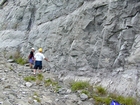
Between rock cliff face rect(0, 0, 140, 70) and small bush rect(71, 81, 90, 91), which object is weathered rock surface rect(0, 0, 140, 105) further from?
small bush rect(71, 81, 90, 91)

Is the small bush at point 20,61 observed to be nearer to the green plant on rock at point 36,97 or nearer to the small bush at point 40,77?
the small bush at point 40,77

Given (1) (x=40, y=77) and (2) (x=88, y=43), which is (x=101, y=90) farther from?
(1) (x=40, y=77)

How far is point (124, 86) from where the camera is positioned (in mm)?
12734

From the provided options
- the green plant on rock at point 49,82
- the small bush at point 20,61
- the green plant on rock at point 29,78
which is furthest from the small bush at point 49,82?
the small bush at point 20,61

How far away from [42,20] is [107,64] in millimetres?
9209

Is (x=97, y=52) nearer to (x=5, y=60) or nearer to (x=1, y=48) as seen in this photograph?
(x=5, y=60)

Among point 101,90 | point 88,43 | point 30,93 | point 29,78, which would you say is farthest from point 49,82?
point 88,43

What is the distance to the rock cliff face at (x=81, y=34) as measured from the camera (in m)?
14.4

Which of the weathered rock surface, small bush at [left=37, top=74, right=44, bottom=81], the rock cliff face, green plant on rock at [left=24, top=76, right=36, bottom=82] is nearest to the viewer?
the weathered rock surface

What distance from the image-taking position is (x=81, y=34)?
54.5 feet

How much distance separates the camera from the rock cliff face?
14.4 meters

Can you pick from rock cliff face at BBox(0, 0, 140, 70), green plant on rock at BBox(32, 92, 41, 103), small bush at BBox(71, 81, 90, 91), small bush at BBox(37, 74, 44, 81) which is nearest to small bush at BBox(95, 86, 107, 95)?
small bush at BBox(71, 81, 90, 91)

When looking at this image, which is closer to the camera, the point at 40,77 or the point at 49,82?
the point at 49,82

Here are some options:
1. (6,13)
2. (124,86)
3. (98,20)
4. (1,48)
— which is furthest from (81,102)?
(6,13)
